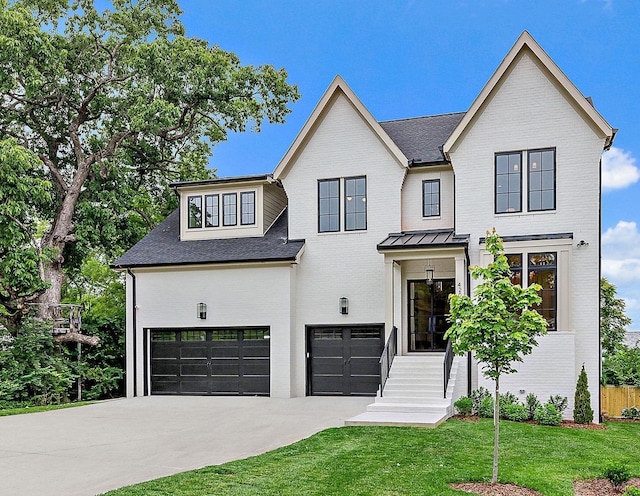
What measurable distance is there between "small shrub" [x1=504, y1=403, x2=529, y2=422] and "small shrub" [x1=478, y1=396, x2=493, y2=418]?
349 millimetres

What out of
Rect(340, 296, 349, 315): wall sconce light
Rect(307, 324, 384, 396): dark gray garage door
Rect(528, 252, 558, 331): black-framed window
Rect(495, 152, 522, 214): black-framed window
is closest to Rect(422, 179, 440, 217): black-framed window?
Rect(495, 152, 522, 214): black-framed window

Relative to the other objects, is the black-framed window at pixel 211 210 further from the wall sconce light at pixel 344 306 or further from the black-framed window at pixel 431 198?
the black-framed window at pixel 431 198

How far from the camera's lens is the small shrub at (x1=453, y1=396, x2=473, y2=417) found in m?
14.2

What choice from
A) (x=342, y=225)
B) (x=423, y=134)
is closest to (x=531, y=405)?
(x=342, y=225)

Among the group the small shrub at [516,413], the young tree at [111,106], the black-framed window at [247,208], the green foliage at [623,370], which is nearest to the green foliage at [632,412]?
the green foliage at [623,370]

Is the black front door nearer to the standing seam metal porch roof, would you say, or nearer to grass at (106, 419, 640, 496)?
the standing seam metal porch roof

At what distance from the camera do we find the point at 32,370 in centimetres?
1933

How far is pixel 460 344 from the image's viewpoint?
8445 mm

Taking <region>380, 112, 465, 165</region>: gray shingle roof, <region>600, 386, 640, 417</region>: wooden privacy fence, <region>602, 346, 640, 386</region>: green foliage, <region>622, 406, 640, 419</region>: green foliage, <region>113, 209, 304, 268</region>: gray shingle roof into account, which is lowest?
<region>622, 406, 640, 419</region>: green foliage

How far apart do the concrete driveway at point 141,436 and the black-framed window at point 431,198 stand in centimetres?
567

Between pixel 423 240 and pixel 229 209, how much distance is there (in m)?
7.03

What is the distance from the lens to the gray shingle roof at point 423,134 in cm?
1834

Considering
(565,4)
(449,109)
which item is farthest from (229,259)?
(565,4)

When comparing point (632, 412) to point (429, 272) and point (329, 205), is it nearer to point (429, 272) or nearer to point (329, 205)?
point (429, 272)
